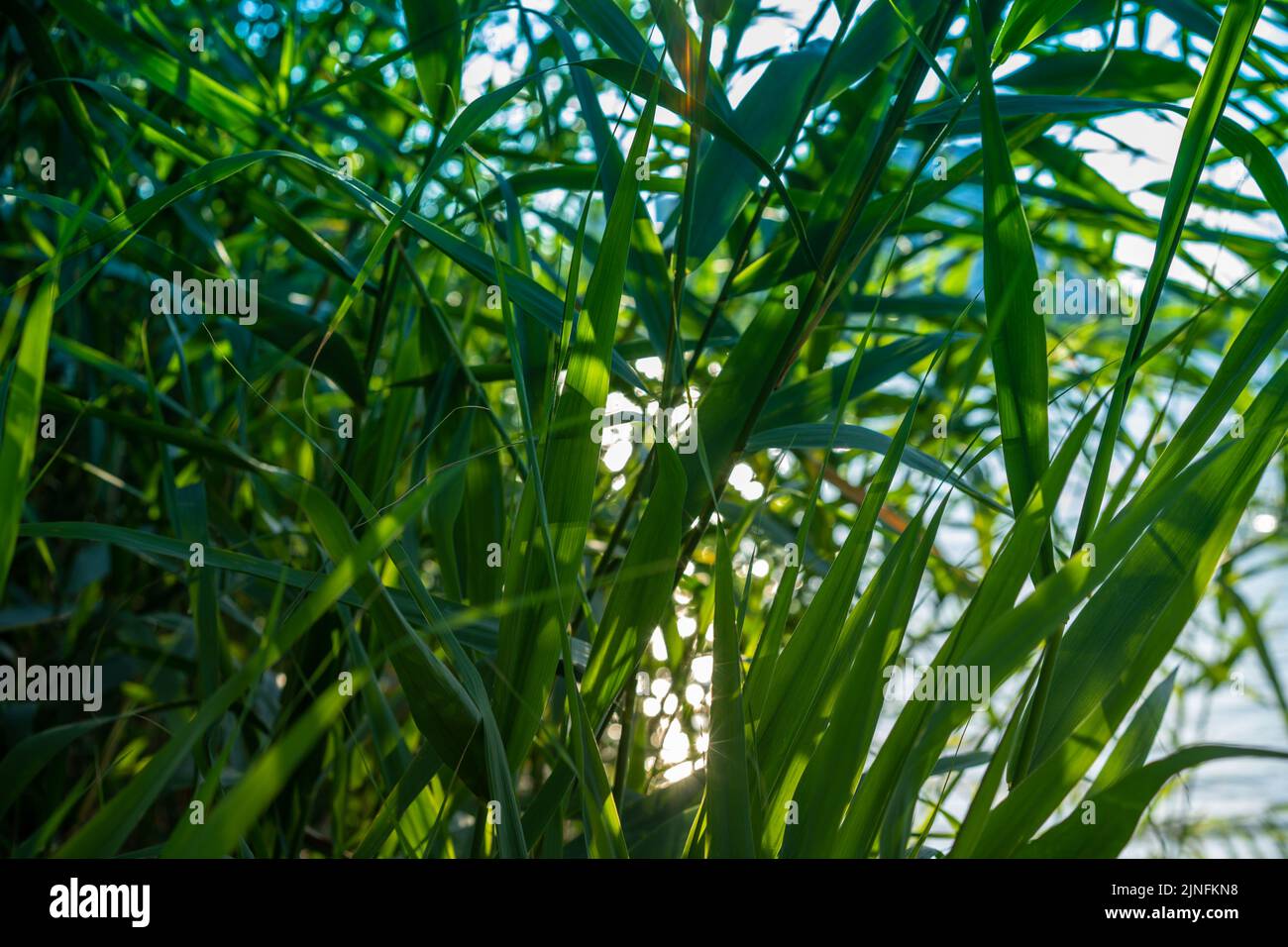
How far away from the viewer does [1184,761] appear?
198mm

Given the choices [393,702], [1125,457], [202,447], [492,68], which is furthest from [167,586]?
[1125,457]

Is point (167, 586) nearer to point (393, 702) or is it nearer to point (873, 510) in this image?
point (393, 702)

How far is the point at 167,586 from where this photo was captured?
2.13ft

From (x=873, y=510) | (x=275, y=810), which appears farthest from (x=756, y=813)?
(x=275, y=810)

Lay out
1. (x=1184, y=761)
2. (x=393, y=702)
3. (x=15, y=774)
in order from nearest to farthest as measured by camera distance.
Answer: (x=1184, y=761)
(x=15, y=774)
(x=393, y=702)

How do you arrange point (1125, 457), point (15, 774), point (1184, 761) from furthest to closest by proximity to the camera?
point (1125, 457), point (15, 774), point (1184, 761)

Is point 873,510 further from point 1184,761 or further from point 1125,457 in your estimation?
point 1125,457

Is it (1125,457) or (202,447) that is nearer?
(202,447)

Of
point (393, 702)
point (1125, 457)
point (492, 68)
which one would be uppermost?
point (492, 68)

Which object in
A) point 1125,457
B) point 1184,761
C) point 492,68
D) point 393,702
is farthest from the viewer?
point 1125,457
